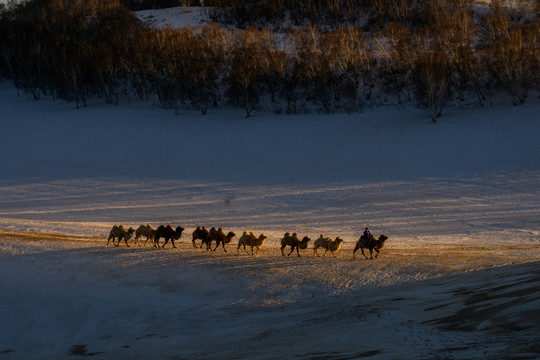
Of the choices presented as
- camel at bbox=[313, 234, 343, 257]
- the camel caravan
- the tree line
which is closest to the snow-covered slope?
the tree line

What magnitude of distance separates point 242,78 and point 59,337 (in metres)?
57.5

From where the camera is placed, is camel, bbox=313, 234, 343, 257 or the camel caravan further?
camel, bbox=313, 234, 343, 257

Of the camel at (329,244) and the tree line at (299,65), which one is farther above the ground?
the tree line at (299,65)

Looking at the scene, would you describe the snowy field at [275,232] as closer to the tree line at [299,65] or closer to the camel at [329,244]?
the camel at [329,244]

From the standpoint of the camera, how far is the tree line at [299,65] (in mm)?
62812

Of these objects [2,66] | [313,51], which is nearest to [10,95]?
[2,66]

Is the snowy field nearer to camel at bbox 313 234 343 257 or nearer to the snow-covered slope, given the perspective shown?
the snow-covered slope

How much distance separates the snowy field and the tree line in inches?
203

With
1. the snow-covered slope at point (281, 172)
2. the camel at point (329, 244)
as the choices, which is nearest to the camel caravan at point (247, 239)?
the camel at point (329, 244)

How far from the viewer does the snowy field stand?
1224 centimetres

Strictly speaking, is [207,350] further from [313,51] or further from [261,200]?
[313,51]

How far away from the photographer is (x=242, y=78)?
2719 inches

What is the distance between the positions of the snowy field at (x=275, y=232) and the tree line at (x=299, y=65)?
5154 mm

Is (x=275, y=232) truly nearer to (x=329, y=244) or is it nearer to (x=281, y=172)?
(x=329, y=244)
